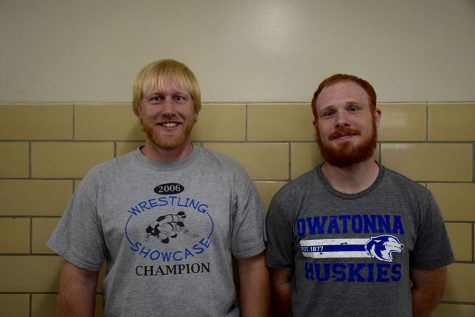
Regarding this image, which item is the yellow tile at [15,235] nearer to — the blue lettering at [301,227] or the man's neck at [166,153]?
the man's neck at [166,153]

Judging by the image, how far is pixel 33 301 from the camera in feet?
4.00

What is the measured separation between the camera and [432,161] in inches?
45.9

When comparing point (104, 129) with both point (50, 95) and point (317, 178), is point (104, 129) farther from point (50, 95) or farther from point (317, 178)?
point (317, 178)

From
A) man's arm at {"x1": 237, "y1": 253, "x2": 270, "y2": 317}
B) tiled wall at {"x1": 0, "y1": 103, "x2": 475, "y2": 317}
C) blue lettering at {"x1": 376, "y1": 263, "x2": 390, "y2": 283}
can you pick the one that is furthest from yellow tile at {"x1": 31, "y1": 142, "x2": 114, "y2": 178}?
blue lettering at {"x1": 376, "y1": 263, "x2": 390, "y2": 283}

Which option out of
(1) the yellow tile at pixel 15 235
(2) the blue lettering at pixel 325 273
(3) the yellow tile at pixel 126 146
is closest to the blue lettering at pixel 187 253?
(2) the blue lettering at pixel 325 273

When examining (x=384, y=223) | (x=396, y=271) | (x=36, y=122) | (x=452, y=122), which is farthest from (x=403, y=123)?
(x=36, y=122)

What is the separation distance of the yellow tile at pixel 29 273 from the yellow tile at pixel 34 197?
0.17 metres

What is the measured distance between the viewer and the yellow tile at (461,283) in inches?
45.5

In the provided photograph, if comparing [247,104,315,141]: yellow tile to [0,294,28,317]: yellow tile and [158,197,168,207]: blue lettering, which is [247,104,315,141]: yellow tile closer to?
[158,197,168,207]: blue lettering

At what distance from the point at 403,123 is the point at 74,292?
1.22m

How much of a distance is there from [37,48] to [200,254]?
0.99 m

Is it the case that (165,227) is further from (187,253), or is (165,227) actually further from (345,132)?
(345,132)

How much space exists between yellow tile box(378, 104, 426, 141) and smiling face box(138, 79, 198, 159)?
0.70 metres

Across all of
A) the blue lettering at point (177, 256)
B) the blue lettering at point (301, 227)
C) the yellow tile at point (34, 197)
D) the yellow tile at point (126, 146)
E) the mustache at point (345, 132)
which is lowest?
the blue lettering at point (177, 256)
